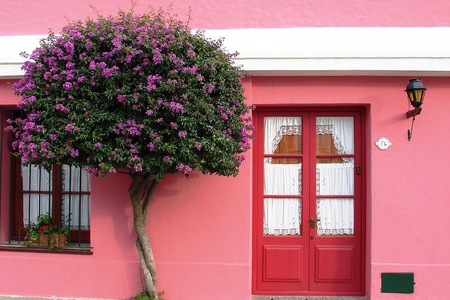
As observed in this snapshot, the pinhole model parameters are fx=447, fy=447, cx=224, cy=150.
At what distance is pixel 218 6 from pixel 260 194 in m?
2.49

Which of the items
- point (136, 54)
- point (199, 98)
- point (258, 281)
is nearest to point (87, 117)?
point (136, 54)

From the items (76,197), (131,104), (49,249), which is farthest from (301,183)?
(49,249)

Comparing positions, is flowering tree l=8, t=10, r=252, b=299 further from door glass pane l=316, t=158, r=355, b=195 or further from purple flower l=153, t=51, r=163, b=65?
door glass pane l=316, t=158, r=355, b=195

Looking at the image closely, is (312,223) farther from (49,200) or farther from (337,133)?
(49,200)

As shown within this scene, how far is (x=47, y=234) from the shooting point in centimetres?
589

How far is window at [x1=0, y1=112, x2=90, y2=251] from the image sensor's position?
6.07 m

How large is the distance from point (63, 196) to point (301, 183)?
3.24m

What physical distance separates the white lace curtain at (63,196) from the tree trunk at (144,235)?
1146mm

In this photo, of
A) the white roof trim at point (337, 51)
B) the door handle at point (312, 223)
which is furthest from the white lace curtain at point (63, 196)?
the door handle at point (312, 223)

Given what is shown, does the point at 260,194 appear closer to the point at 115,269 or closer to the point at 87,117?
the point at 115,269

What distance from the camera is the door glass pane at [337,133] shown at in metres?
5.86

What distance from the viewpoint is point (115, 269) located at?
5.65 metres

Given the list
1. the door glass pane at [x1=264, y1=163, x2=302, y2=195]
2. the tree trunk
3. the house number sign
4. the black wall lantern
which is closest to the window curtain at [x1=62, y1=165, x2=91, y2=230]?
the tree trunk

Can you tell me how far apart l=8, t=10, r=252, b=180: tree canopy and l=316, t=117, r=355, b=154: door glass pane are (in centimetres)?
161
